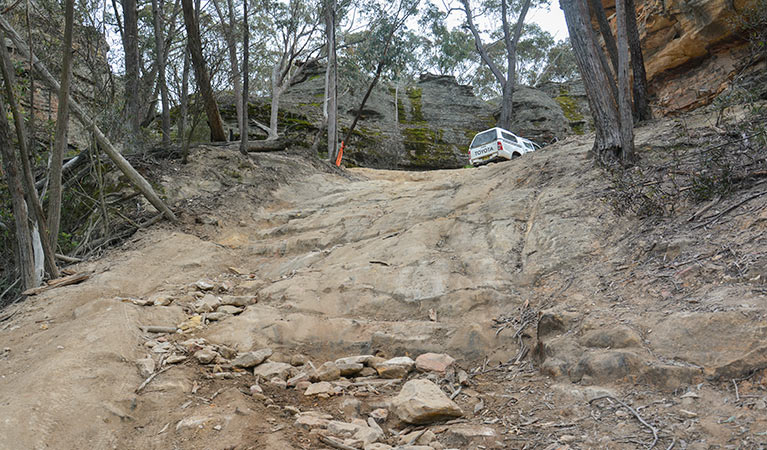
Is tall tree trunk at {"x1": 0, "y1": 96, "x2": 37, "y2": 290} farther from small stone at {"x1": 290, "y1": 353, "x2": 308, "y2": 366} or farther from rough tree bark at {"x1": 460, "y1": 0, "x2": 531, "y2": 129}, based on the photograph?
rough tree bark at {"x1": 460, "y1": 0, "x2": 531, "y2": 129}

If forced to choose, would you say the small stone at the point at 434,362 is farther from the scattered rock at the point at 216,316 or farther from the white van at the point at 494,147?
the white van at the point at 494,147

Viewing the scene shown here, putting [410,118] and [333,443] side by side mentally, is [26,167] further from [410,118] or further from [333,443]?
[410,118]

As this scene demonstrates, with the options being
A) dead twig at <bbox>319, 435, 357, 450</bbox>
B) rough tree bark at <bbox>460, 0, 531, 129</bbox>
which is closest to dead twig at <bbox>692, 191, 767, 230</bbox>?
dead twig at <bbox>319, 435, 357, 450</bbox>

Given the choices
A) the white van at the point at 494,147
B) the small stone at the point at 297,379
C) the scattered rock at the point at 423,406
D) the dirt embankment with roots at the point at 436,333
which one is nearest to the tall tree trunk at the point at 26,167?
the dirt embankment with roots at the point at 436,333

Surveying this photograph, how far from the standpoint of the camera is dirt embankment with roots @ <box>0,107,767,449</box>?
105 inches

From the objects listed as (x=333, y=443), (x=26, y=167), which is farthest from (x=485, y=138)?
(x=333, y=443)

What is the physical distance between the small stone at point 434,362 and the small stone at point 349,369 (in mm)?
448

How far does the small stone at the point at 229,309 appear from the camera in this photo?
482cm

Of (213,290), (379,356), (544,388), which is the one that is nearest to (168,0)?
(213,290)

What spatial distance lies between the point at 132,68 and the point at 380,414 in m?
10.8

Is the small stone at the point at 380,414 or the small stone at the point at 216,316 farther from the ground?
the small stone at the point at 216,316

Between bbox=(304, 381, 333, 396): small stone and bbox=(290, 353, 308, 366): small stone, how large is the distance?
49 cm

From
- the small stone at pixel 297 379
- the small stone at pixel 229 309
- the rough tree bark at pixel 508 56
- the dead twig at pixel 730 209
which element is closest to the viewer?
the small stone at pixel 297 379

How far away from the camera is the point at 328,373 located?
365 cm
